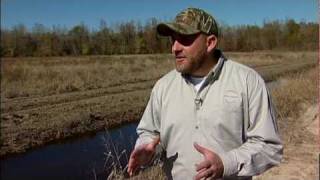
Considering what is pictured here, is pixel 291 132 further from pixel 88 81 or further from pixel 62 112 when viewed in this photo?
pixel 88 81

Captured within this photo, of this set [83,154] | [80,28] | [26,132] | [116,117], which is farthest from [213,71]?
[80,28]

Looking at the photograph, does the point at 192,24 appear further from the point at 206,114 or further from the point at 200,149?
the point at 200,149

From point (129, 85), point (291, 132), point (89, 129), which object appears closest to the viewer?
point (291, 132)

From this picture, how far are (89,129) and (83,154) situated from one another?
2298mm

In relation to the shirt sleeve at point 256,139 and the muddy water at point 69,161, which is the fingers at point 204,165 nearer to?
the shirt sleeve at point 256,139

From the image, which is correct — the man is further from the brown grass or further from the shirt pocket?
the brown grass

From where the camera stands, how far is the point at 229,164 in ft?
6.84

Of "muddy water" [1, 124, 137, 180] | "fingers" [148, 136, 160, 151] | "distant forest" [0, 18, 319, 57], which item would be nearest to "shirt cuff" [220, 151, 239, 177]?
"fingers" [148, 136, 160, 151]

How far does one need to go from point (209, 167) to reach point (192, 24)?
27.6 inches

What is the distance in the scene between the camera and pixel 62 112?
48.0ft

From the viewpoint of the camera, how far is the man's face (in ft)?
7.66

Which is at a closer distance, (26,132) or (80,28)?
(26,132)

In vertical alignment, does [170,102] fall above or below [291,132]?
above

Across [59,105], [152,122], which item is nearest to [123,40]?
[59,105]
